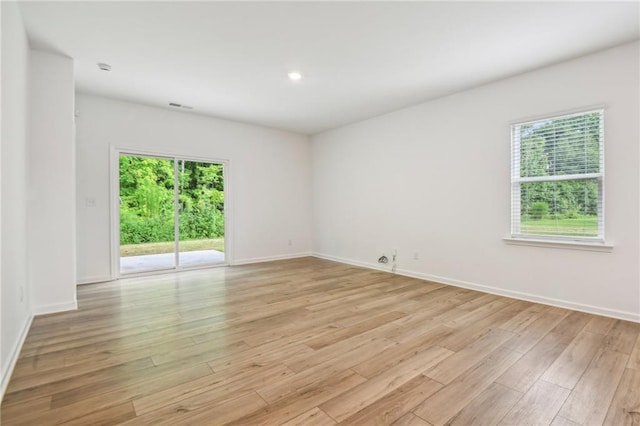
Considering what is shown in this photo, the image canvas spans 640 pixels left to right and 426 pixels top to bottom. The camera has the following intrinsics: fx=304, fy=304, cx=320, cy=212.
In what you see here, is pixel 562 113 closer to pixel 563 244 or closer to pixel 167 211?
pixel 563 244

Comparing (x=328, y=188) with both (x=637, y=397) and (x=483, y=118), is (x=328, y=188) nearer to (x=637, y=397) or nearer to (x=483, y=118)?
(x=483, y=118)

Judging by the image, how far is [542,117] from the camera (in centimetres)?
340

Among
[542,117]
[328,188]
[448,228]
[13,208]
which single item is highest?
[542,117]

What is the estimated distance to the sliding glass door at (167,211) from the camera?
191 inches

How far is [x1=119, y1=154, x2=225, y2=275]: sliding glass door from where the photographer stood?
191 inches

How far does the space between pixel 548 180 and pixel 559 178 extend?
0.10 meters

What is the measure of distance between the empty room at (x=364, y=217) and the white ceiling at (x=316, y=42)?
3 centimetres

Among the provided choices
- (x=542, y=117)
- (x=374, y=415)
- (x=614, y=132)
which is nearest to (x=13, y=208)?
(x=374, y=415)

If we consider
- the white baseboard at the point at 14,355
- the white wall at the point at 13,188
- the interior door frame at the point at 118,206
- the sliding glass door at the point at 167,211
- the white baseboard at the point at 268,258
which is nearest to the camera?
the white baseboard at the point at 14,355

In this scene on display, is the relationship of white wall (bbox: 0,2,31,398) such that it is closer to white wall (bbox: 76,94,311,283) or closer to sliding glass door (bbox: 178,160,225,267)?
white wall (bbox: 76,94,311,283)

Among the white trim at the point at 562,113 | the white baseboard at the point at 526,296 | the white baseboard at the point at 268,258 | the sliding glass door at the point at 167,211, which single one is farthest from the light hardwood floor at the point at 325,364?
the white baseboard at the point at 268,258

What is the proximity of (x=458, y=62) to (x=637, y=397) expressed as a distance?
10.3 ft

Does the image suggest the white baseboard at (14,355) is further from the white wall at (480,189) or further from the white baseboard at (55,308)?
the white wall at (480,189)

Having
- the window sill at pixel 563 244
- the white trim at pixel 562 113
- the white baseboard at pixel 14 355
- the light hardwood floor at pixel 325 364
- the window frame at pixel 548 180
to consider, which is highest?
the white trim at pixel 562 113
